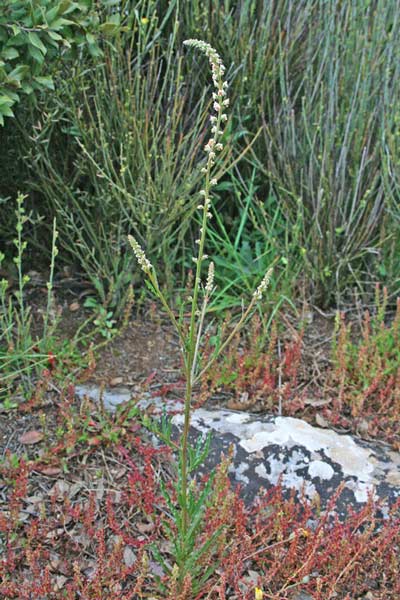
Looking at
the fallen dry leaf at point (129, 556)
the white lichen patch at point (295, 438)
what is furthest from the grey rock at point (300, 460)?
the fallen dry leaf at point (129, 556)

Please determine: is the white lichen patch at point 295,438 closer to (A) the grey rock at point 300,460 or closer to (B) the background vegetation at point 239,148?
(A) the grey rock at point 300,460

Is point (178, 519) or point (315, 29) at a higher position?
point (315, 29)

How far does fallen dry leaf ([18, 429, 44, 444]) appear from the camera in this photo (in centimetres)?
253

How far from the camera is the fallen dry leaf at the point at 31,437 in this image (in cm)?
253

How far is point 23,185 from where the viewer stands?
3184mm

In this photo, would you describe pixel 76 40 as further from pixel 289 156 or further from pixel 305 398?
pixel 305 398

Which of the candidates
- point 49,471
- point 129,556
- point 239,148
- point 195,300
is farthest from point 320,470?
point 239,148

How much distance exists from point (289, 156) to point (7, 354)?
5.00ft

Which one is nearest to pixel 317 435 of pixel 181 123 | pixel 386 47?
pixel 181 123

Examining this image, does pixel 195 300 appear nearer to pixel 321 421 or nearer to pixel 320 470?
pixel 320 470

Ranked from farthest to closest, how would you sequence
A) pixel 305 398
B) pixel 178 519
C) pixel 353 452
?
pixel 305 398, pixel 353 452, pixel 178 519

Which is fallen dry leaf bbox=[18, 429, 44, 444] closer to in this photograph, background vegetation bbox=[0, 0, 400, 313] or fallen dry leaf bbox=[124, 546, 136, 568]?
fallen dry leaf bbox=[124, 546, 136, 568]

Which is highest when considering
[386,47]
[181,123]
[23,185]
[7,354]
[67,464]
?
[386,47]

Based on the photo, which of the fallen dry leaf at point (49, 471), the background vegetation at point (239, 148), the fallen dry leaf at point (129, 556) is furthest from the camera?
the background vegetation at point (239, 148)
